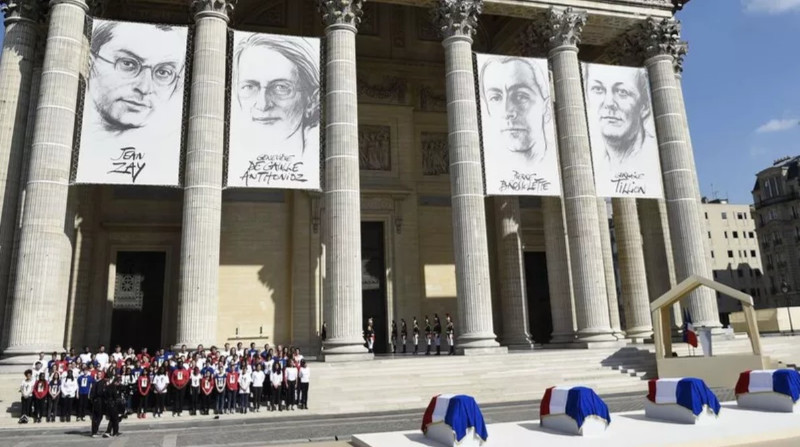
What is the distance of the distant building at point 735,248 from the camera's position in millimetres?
64750

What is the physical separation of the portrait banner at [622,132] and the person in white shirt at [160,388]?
50.2 feet

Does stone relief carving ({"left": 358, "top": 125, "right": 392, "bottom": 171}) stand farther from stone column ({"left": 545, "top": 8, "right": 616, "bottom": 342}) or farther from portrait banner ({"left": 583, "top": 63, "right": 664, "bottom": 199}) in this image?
portrait banner ({"left": 583, "top": 63, "right": 664, "bottom": 199})

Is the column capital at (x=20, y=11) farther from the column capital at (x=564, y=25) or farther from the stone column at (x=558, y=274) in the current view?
the stone column at (x=558, y=274)

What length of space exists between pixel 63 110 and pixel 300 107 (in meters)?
6.94

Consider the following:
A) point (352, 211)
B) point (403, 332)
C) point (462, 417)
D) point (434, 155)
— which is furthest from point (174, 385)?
point (434, 155)

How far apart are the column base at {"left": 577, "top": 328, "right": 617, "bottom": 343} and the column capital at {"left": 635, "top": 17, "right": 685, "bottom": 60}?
11311mm

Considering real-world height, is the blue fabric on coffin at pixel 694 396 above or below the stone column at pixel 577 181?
below

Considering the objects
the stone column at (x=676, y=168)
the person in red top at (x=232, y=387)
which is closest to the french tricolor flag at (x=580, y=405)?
the person in red top at (x=232, y=387)

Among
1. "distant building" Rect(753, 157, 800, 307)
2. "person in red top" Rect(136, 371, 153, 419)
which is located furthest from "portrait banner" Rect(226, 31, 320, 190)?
"distant building" Rect(753, 157, 800, 307)

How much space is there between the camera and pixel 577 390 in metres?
9.09

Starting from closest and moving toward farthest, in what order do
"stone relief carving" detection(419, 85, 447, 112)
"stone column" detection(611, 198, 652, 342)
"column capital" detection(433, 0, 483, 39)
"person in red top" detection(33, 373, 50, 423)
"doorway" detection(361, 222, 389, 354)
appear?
"person in red top" detection(33, 373, 50, 423)
"column capital" detection(433, 0, 483, 39)
"stone column" detection(611, 198, 652, 342)
"doorway" detection(361, 222, 389, 354)
"stone relief carving" detection(419, 85, 447, 112)

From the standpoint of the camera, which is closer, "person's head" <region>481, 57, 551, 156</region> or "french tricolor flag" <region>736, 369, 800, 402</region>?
"french tricolor flag" <region>736, 369, 800, 402</region>

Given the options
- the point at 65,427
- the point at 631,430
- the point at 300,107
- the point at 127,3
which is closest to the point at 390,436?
the point at 631,430

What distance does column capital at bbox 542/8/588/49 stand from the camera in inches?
839
